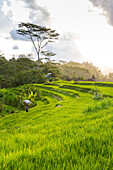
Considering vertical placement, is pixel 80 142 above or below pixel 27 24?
below

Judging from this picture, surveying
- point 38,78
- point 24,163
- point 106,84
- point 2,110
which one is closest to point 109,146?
point 24,163

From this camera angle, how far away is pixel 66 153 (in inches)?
56.5

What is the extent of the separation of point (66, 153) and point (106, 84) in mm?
16678

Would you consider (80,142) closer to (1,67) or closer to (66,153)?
(66,153)

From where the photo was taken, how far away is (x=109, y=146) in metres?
1.59

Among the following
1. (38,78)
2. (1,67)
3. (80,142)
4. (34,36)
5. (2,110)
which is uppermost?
(34,36)

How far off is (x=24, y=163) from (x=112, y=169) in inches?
37.5

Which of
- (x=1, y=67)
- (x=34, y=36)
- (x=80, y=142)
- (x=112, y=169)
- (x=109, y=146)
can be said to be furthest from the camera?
(x=1, y=67)

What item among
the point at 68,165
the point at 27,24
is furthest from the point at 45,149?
the point at 27,24

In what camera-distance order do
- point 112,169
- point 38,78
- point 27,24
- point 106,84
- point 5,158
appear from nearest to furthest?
point 112,169, point 5,158, point 106,84, point 38,78, point 27,24

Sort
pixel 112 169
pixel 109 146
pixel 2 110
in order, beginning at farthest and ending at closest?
pixel 2 110 → pixel 109 146 → pixel 112 169

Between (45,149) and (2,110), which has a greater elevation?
(45,149)

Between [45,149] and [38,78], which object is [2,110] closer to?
[45,149]

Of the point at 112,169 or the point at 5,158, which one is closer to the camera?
the point at 112,169
